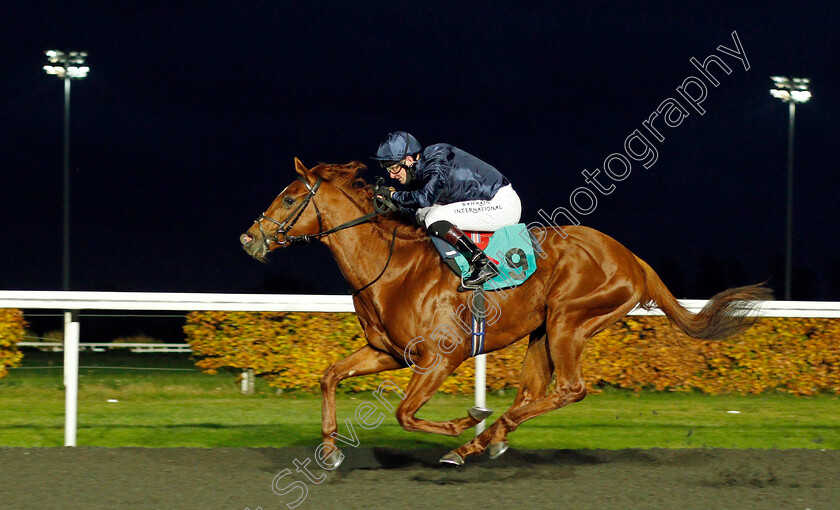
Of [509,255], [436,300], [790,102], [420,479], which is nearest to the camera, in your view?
[420,479]

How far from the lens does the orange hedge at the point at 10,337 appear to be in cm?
511

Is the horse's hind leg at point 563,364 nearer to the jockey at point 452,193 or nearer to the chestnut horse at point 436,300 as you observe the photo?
the chestnut horse at point 436,300

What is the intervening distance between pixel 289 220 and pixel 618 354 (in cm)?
305

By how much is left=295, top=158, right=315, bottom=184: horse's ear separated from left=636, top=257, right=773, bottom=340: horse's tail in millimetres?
1867

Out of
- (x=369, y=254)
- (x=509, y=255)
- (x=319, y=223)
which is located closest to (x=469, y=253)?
(x=509, y=255)

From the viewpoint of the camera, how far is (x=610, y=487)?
3.57m

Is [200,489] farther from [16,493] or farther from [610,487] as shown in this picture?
[610,487]

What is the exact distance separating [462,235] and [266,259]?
964mm

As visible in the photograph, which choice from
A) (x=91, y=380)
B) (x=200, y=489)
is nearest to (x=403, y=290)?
(x=200, y=489)

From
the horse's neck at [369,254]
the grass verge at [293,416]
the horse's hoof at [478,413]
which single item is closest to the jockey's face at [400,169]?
the horse's neck at [369,254]

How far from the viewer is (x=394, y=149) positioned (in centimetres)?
405

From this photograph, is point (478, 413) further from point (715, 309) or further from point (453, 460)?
point (715, 309)

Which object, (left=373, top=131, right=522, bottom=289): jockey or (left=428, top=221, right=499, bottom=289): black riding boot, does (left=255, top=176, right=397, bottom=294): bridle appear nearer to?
(left=373, top=131, right=522, bottom=289): jockey

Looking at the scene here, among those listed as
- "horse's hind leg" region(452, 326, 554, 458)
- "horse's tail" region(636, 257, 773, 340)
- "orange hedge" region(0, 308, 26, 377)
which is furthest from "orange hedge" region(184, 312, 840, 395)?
"horse's tail" region(636, 257, 773, 340)
